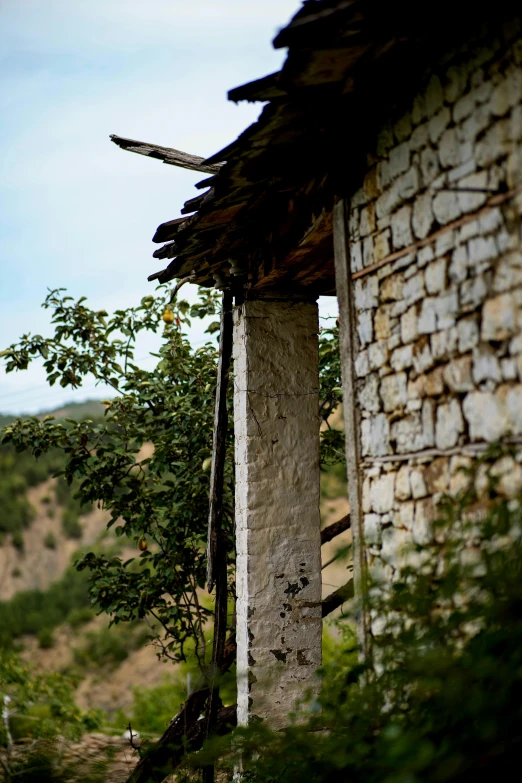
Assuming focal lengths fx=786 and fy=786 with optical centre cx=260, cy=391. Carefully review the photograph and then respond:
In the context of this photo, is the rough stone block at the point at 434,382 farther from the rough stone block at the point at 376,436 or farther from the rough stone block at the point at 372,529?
the rough stone block at the point at 372,529

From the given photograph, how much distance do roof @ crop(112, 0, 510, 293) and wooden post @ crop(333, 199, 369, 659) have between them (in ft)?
0.75

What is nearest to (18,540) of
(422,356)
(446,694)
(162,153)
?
(162,153)

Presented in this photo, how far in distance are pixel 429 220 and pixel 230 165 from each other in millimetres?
991

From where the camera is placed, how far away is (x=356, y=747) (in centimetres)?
225

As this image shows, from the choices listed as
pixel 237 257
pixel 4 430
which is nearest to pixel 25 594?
pixel 4 430

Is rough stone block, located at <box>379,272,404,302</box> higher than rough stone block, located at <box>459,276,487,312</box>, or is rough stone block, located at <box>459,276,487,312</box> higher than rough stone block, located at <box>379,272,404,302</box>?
rough stone block, located at <box>379,272,404,302</box>

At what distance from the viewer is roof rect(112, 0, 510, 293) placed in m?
2.48

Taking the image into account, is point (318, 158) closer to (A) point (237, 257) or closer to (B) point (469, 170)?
(B) point (469, 170)

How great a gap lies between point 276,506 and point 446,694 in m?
2.75

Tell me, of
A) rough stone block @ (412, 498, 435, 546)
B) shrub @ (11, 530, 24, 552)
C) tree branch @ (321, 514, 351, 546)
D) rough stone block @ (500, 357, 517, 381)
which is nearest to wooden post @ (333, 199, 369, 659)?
rough stone block @ (412, 498, 435, 546)

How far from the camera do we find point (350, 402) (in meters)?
3.33

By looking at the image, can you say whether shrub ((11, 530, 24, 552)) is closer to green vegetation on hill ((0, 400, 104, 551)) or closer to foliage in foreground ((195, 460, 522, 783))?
green vegetation on hill ((0, 400, 104, 551))

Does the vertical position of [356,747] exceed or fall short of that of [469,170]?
it falls short

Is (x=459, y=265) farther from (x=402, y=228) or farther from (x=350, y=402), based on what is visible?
(x=350, y=402)
